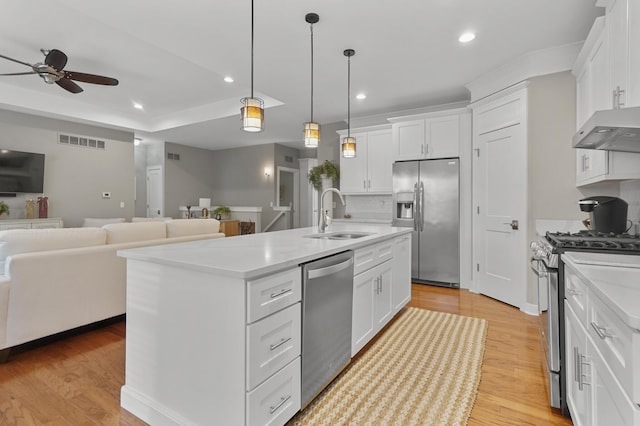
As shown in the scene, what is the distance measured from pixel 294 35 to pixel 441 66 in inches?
70.9

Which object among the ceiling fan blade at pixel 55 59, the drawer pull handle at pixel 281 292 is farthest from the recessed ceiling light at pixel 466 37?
the ceiling fan blade at pixel 55 59

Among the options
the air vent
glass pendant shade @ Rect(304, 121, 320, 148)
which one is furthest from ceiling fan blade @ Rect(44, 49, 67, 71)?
the air vent

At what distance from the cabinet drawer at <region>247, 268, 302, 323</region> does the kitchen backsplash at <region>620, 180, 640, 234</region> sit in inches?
98.6

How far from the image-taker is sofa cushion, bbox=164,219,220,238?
3422 mm

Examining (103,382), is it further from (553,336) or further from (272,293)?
(553,336)

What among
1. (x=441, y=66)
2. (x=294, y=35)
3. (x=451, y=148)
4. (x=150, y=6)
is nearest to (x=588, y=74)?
(x=441, y=66)

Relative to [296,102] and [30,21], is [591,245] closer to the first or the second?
[296,102]

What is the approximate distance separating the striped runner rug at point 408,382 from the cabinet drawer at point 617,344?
3.04 feet

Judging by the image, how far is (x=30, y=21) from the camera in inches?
121

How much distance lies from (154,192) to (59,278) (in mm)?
6340

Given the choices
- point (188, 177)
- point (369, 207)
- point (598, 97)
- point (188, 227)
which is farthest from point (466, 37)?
point (188, 177)

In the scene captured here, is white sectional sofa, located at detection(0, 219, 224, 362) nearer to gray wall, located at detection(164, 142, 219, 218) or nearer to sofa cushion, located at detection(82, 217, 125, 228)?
sofa cushion, located at detection(82, 217, 125, 228)

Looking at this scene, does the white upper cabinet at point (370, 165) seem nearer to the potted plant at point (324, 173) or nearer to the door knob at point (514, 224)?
the potted plant at point (324, 173)

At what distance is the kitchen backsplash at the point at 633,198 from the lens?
227 cm
